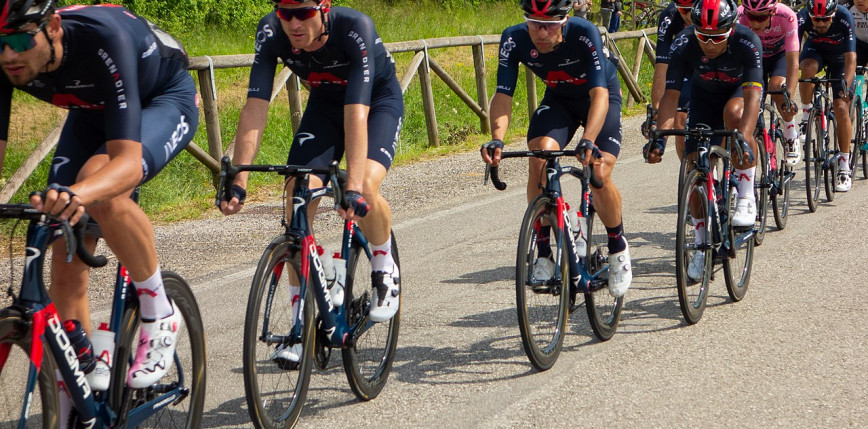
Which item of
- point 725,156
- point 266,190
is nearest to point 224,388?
point 725,156

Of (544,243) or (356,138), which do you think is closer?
(356,138)

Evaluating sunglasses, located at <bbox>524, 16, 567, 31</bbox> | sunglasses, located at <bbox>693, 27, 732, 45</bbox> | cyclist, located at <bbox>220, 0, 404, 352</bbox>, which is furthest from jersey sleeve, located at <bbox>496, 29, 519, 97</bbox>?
sunglasses, located at <bbox>693, 27, 732, 45</bbox>

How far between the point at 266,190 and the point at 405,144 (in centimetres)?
347

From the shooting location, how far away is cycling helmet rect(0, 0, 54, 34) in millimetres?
3225

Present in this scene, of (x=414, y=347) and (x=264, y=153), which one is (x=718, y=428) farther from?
(x=264, y=153)

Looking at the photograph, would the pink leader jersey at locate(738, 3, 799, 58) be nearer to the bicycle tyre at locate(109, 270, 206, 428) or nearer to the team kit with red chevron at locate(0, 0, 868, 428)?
the team kit with red chevron at locate(0, 0, 868, 428)

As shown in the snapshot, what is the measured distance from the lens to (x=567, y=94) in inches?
254

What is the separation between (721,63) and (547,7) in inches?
86.6

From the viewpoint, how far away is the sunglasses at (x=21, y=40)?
11.0 feet

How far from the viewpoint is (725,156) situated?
21.9 feet

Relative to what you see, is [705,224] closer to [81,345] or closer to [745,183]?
[745,183]

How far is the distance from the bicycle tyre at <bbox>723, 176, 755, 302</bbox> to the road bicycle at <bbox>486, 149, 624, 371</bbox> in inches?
44.1

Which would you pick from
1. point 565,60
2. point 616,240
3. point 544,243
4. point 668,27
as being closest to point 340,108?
point 544,243

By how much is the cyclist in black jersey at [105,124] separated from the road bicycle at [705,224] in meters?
3.16
